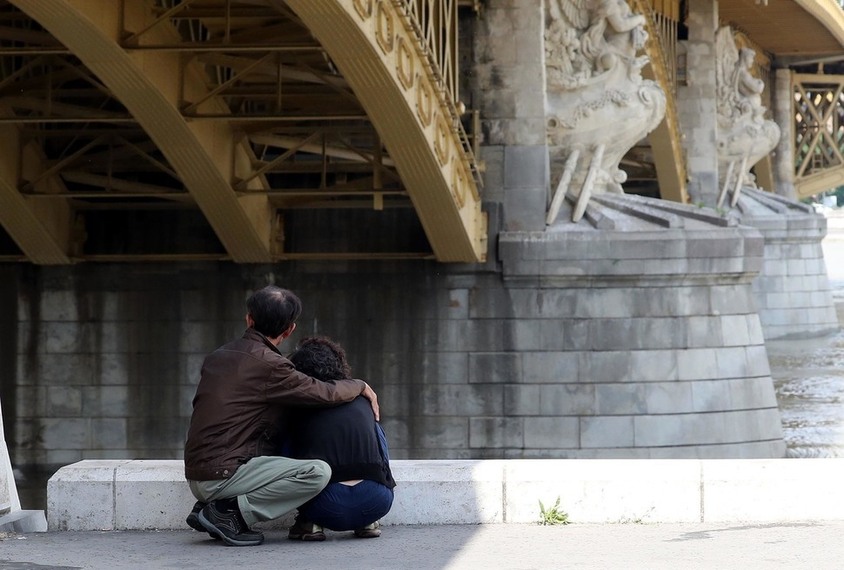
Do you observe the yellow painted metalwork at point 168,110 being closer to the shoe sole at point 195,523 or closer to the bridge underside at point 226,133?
the bridge underside at point 226,133

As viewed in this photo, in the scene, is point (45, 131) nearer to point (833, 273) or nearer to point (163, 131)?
point (163, 131)

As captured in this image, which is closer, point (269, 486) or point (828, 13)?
point (269, 486)

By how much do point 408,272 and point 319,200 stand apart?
1.45 m

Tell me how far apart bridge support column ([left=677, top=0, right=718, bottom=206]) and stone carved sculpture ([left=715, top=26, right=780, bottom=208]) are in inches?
86.1

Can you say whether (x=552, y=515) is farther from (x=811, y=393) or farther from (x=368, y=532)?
(x=811, y=393)

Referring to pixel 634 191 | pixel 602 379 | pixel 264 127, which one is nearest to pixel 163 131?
pixel 264 127

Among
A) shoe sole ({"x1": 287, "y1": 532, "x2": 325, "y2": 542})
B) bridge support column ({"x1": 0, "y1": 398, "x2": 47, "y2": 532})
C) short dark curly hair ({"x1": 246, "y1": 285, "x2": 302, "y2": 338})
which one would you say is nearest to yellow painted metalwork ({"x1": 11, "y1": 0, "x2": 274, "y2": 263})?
bridge support column ({"x1": 0, "y1": 398, "x2": 47, "y2": 532})

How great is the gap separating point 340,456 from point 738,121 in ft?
104

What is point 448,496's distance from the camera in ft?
27.4

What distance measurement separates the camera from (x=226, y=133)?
59.2 feet

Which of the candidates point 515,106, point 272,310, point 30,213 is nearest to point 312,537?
point 272,310

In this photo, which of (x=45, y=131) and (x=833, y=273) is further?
(x=833, y=273)

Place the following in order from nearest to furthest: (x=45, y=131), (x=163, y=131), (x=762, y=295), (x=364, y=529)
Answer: (x=364, y=529) → (x=163, y=131) → (x=45, y=131) → (x=762, y=295)

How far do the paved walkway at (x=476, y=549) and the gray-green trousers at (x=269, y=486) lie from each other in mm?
195
